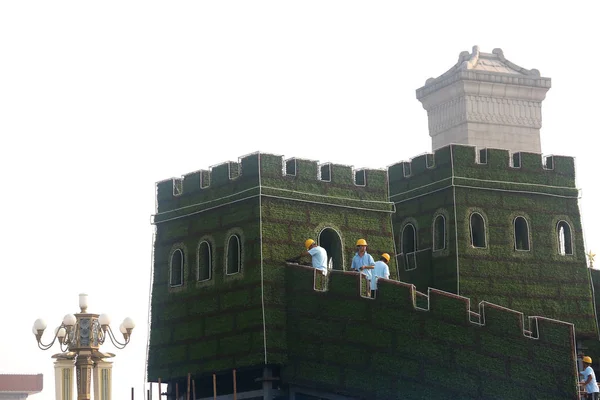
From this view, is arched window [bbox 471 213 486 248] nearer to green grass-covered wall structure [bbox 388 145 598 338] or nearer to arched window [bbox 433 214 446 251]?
green grass-covered wall structure [bbox 388 145 598 338]

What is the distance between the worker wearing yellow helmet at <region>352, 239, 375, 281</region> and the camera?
36844 millimetres

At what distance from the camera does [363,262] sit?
3706 cm

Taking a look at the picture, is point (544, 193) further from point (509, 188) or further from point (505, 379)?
point (505, 379)

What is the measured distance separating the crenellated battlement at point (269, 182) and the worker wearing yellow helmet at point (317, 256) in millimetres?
2190

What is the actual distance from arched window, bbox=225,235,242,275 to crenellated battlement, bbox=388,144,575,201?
6.48m

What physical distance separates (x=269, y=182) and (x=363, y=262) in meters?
3.50

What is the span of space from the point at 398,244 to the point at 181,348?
757cm

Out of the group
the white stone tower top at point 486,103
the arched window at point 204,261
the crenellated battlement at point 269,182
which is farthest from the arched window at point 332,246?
the white stone tower top at point 486,103

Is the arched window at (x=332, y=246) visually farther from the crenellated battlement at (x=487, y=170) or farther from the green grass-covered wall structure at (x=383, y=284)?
the crenellated battlement at (x=487, y=170)

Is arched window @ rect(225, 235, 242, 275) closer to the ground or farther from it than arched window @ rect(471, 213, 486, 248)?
closer to the ground

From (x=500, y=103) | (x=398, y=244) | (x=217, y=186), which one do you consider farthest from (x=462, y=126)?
(x=217, y=186)

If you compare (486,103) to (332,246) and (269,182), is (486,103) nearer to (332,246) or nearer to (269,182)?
(332,246)

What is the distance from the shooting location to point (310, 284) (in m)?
37.2

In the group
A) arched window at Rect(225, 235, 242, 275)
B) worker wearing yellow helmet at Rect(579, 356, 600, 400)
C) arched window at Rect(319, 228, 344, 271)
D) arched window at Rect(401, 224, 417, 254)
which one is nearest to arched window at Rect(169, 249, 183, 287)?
arched window at Rect(225, 235, 242, 275)
